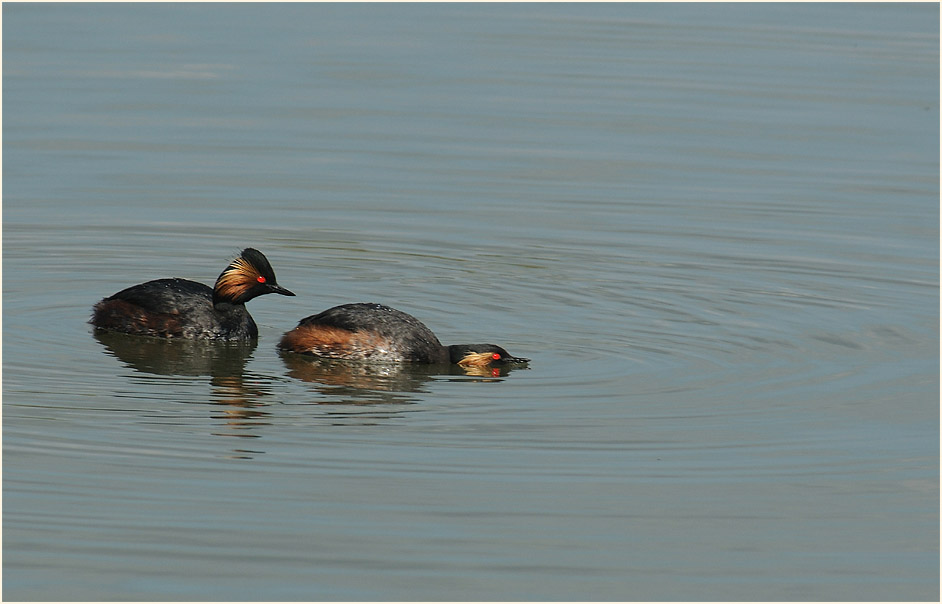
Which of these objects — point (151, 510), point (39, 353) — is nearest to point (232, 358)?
point (39, 353)

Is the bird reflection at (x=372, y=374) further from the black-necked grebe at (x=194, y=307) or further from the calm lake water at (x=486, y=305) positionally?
the black-necked grebe at (x=194, y=307)

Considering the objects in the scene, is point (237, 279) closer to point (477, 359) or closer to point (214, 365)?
point (214, 365)

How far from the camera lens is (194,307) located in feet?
49.0

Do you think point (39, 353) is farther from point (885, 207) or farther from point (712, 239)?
point (885, 207)

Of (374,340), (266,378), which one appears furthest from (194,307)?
(374,340)

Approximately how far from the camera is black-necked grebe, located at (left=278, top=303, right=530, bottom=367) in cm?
1413

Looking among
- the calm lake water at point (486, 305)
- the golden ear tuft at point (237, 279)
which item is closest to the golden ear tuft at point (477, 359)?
the calm lake water at point (486, 305)

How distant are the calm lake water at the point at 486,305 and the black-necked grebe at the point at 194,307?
0.18 m

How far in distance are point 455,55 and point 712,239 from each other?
11297mm

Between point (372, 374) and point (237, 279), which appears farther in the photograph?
point (237, 279)

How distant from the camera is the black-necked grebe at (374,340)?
14133 mm

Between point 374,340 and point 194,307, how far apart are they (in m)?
1.78

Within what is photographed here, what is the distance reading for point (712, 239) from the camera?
18.7m

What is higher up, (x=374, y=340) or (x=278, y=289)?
(x=278, y=289)
